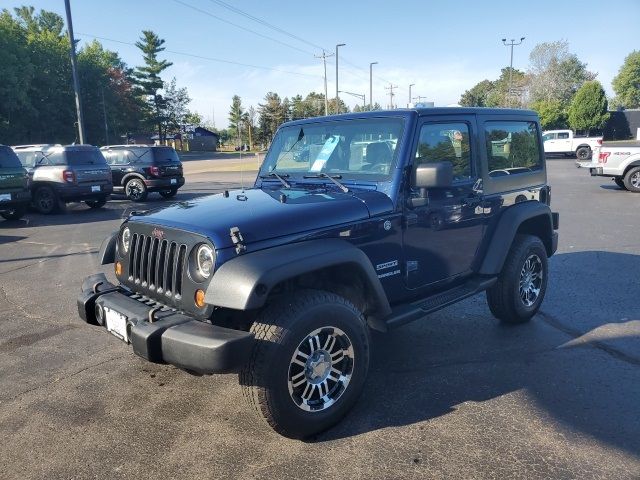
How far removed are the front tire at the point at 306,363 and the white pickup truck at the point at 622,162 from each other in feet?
48.2

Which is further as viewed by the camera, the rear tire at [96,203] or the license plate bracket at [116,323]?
the rear tire at [96,203]

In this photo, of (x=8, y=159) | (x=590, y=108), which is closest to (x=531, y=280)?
(x=8, y=159)

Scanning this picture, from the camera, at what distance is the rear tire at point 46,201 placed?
13.0 m

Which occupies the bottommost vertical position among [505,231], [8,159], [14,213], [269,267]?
[14,213]

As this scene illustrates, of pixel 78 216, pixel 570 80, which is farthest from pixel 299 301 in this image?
pixel 570 80

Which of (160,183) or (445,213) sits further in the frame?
(160,183)

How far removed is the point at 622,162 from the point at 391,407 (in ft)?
47.9

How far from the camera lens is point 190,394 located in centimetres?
366

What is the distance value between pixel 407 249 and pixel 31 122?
53.7m

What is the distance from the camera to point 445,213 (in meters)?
3.96

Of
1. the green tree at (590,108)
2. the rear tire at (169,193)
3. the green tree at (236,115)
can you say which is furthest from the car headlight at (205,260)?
the green tree at (236,115)

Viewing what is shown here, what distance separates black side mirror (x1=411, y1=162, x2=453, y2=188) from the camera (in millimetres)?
3430

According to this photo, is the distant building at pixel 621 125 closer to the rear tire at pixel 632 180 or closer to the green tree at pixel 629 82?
the rear tire at pixel 632 180

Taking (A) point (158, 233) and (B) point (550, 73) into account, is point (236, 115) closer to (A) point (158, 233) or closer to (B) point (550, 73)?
(B) point (550, 73)
